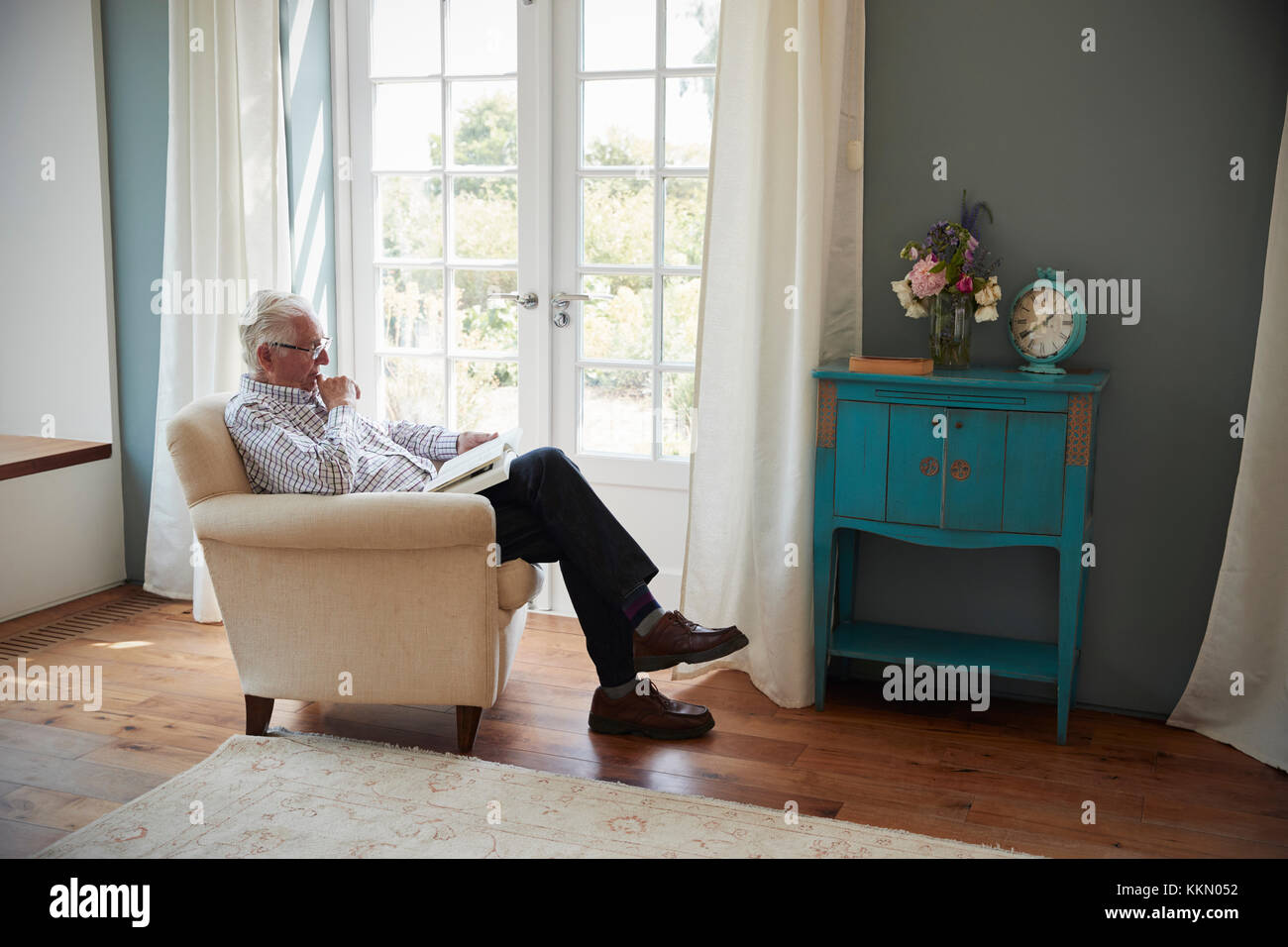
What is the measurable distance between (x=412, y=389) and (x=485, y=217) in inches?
25.2

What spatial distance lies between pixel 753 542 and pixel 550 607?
3.17ft

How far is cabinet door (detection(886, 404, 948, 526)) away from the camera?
2822 millimetres

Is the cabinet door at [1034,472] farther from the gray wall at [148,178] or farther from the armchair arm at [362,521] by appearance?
the gray wall at [148,178]

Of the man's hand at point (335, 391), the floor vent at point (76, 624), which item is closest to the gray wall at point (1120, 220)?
the man's hand at point (335, 391)

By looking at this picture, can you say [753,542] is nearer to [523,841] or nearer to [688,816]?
[688,816]

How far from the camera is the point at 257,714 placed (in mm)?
2811

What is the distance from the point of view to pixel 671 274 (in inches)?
138

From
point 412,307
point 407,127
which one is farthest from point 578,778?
point 407,127

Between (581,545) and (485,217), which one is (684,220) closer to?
(485,217)

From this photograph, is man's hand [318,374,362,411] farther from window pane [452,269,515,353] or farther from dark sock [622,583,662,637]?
window pane [452,269,515,353]

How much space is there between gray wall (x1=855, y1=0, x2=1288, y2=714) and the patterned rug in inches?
39.1

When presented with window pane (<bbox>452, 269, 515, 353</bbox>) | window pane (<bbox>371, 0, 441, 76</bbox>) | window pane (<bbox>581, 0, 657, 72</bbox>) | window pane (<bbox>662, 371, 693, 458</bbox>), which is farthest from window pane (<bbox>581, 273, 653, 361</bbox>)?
window pane (<bbox>371, 0, 441, 76</bbox>)

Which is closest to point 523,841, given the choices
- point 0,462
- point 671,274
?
point 671,274

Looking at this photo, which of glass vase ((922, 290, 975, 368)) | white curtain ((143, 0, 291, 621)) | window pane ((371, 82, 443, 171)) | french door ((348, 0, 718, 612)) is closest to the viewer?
glass vase ((922, 290, 975, 368))
